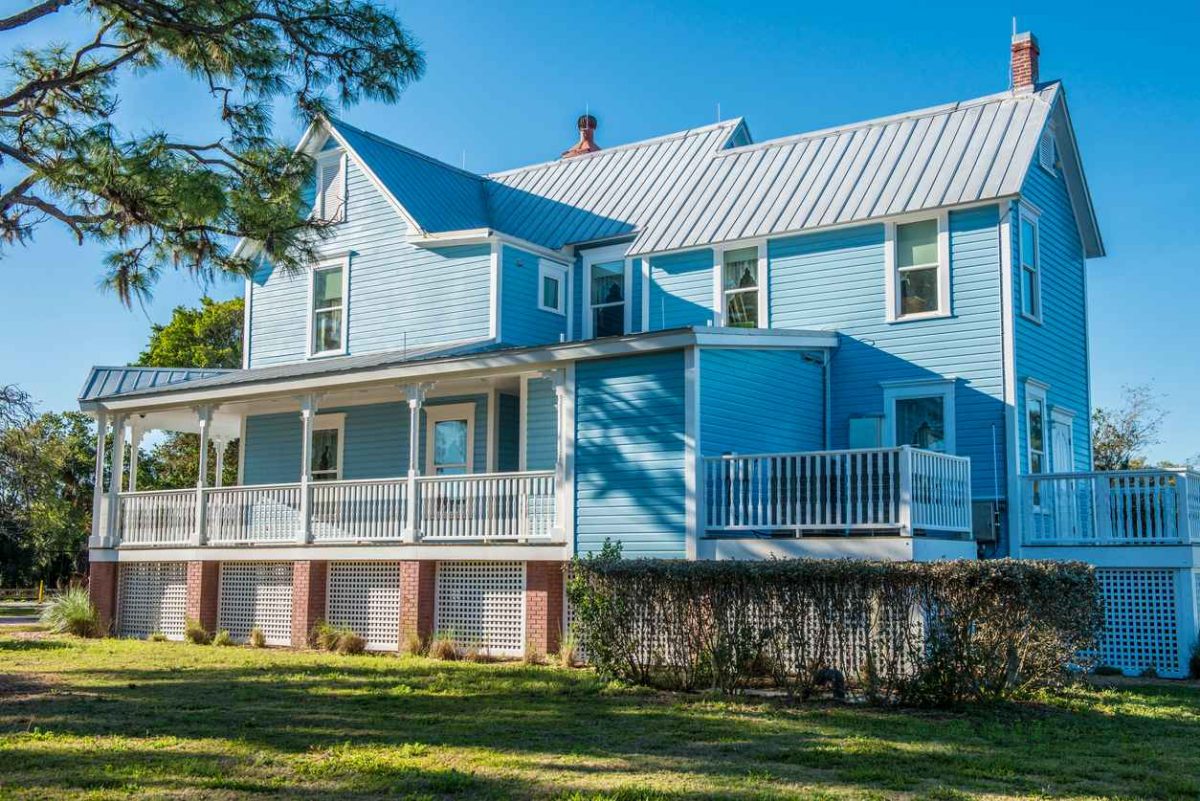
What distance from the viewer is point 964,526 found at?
1606 centimetres

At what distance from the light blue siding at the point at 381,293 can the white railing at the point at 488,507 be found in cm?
363

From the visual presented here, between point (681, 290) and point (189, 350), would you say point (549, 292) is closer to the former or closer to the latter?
point (681, 290)

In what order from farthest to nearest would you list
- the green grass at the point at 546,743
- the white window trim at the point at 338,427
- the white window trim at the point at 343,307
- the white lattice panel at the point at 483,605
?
the white window trim at the point at 343,307, the white window trim at the point at 338,427, the white lattice panel at the point at 483,605, the green grass at the point at 546,743

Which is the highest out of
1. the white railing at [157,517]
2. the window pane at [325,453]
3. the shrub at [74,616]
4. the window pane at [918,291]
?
the window pane at [918,291]

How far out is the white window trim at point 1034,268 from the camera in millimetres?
18516

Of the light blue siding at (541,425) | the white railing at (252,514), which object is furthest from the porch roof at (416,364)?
the white railing at (252,514)

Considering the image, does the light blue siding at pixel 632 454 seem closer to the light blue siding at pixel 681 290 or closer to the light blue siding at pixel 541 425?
the light blue siding at pixel 541 425

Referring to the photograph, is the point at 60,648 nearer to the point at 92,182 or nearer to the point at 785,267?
the point at 92,182

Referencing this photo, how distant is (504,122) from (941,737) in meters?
17.7

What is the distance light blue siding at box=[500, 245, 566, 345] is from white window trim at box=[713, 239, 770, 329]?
3218 mm

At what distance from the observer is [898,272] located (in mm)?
18891

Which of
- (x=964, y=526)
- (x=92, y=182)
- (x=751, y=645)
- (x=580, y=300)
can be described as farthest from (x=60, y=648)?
(x=964, y=526)

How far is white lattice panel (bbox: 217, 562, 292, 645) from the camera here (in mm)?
20312

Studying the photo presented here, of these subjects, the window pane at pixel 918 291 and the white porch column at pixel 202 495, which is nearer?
the window pane at pixel 918 291
